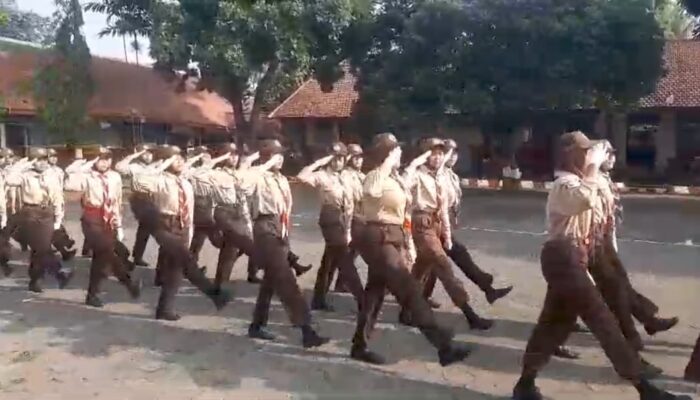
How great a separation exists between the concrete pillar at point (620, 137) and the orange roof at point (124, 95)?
13.4 meters

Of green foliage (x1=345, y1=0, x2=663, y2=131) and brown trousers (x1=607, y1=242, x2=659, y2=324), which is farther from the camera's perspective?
green foliage (x1=345, y1=0, x2=663, y2=131)

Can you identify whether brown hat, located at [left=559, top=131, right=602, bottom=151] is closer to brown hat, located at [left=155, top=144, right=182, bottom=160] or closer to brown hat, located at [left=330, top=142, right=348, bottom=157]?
brown hat, located at [left=330, top=142, right=348, bottom=157]

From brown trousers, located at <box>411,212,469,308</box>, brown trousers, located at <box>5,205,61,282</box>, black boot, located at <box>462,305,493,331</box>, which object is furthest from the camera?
brown trousers, located at <box>5,205,61,282</box>

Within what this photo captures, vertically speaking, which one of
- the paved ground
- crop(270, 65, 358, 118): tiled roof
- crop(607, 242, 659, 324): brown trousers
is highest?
crop(270, 65, 358, 118): tiled roof

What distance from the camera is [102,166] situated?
33.1 ft

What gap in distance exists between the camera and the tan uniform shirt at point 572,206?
538cm

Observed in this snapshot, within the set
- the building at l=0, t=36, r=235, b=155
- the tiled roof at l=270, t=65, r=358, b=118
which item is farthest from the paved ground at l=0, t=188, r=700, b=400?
the tiled roof at l=270, t=65, r=358, b=118

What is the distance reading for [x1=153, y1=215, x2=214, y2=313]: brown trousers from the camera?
8523 millimetres

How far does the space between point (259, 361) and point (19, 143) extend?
71.6 ft

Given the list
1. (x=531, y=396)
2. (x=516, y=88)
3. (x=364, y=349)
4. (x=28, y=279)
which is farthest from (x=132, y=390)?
(x=516, y=88)

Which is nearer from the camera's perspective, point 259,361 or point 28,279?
point 259,361

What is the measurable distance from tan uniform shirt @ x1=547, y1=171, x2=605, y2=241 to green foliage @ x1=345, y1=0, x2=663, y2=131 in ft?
52.1

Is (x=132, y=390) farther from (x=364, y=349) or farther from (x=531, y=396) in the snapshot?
(x=531, y=396)

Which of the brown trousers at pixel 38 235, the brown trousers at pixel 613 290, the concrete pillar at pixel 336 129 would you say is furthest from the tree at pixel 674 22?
the brown trousers at pixel 613 290
